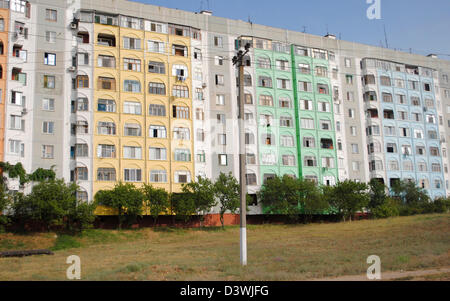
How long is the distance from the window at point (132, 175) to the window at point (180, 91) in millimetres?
11859

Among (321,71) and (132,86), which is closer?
(132,86)

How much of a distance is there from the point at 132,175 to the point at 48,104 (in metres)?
13.4

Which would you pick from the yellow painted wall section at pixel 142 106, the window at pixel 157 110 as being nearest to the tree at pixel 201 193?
the yellow painted wall section at pixel 142 106

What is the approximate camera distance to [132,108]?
196 ft

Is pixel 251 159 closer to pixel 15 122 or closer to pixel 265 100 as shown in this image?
pixel 265 100

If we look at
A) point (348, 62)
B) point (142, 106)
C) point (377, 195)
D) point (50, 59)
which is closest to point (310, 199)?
point (377, 195)

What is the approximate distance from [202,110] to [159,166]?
1038 cm

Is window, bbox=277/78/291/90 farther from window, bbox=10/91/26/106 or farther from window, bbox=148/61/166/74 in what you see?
window, bbox=10/91/26/106

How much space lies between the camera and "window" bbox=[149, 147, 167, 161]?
196 feet

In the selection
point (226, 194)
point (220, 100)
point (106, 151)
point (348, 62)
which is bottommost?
point (226, 194)

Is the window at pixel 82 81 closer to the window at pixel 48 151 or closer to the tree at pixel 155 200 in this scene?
the window at pixel 48 151

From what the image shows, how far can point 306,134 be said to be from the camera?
234 feet
